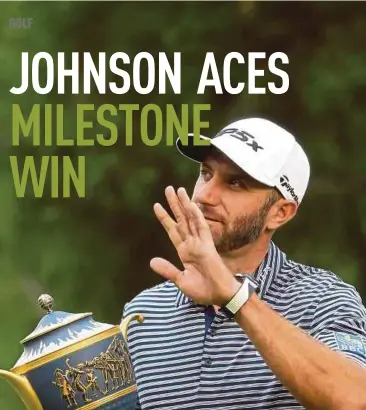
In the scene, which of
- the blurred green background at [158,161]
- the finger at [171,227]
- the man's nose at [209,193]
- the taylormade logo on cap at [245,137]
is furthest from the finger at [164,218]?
the blurred green background at [158,161]

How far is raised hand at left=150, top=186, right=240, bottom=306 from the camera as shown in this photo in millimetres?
1877

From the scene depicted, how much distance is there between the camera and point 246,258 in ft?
7.58

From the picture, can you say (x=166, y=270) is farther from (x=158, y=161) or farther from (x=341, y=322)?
(x=158, y=161)

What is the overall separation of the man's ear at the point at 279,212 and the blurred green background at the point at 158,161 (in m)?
1.50

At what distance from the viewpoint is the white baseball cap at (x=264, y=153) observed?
2266mm

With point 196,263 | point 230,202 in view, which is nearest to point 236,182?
point 230,202

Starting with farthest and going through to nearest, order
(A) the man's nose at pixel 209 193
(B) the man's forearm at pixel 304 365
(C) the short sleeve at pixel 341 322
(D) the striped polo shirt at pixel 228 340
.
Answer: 1. (A) the man's nose at pixel 209 193
2. (D) the striped polo shirt at pixel 228 340
3. (C) the short sleeve at pixel 341 322
4. (B) the man's forearm at pixel 304 365

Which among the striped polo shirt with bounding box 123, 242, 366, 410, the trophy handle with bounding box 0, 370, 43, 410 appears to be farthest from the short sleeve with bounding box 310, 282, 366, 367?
the trophy handle with bounding box 0, 370, 43, 410

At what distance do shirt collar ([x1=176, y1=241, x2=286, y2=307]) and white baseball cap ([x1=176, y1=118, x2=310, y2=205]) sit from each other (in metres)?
0.13

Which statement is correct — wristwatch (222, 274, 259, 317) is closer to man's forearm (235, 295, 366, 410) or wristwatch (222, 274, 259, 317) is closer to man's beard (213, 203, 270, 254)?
→ man's forearm (235, 295, 366, 410)

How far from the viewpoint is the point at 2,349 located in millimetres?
3994

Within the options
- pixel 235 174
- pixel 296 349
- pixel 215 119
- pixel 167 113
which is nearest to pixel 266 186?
pixel 235 174

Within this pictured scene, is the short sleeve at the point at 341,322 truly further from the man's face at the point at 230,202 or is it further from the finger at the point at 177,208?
the finger at the point at 177,208

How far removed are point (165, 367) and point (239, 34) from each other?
1.90 meters
